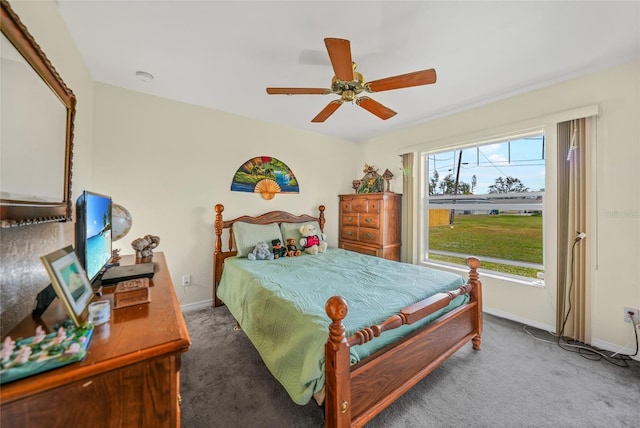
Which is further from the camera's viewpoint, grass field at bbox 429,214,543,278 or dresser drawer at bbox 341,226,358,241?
dresser drawer at bbox 341,226,358,241

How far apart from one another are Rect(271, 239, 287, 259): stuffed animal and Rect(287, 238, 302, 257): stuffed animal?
66 millimetres

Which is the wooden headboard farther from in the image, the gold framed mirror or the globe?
the gold framed mirror

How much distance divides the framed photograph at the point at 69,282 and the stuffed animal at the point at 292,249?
222cm

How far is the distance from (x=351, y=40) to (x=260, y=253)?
7.47 feet

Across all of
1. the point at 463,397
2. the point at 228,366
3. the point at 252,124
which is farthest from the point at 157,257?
the point at 463,397

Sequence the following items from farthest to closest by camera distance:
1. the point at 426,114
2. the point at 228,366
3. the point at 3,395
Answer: the point at 426,114
the point at 228,366
the point at 3,395

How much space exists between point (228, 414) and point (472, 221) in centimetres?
332

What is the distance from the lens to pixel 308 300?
65.2 inches

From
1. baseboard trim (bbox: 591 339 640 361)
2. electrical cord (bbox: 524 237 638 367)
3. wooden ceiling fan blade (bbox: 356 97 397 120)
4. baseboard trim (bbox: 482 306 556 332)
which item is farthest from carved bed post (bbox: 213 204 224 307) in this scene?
baseboard trim (bbox: 591 339 640 361)

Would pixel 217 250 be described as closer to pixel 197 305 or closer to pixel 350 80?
pixel 197 305

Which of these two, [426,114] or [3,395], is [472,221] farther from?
[3,395]

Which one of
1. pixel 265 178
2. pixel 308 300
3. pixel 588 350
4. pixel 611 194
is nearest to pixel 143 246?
pixel 308 300

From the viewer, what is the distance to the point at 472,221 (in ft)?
10.5

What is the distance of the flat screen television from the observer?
3.96 feet
